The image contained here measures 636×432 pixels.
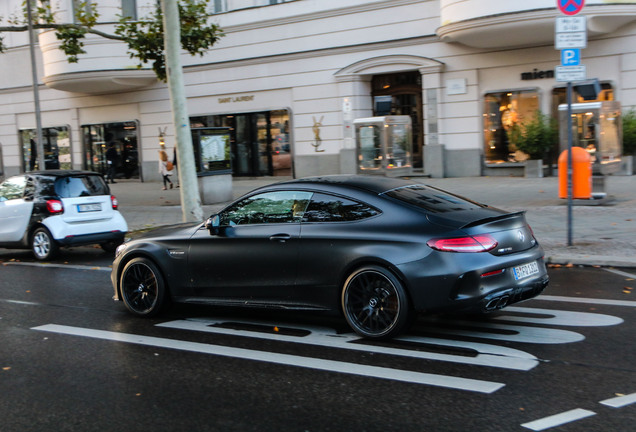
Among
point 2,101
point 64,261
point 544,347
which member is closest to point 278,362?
point 544,347

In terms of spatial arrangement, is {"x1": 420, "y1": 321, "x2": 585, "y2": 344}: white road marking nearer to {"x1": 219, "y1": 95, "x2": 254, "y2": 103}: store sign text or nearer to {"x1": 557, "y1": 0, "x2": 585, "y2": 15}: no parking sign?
{"x1": 557, "y1": 0, "x2": 585, "y2": 15}: no parking sign

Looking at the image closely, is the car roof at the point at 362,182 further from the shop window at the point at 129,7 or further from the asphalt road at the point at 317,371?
the shop window at the point at 129,7

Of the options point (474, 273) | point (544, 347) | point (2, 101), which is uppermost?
point (2, 101)

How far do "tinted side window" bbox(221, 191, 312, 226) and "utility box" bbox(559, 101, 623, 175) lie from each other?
9.22m

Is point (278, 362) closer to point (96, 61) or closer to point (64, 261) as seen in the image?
point (64, 261)

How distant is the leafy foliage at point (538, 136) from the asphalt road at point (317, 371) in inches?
502

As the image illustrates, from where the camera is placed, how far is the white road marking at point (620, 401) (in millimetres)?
4152

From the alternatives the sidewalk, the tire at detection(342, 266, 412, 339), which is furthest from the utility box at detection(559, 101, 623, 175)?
the tire at detection(342, 266, 412, 339)

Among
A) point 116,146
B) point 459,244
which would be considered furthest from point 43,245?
point 116,146

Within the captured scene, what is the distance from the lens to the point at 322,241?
5.99 metres

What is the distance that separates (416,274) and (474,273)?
45cm

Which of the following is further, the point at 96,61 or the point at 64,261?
the point at 96,61

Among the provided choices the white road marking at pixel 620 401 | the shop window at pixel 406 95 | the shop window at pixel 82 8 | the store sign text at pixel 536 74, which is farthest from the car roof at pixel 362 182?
the shop window at pixel 406 95

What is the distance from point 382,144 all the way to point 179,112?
776 cm
